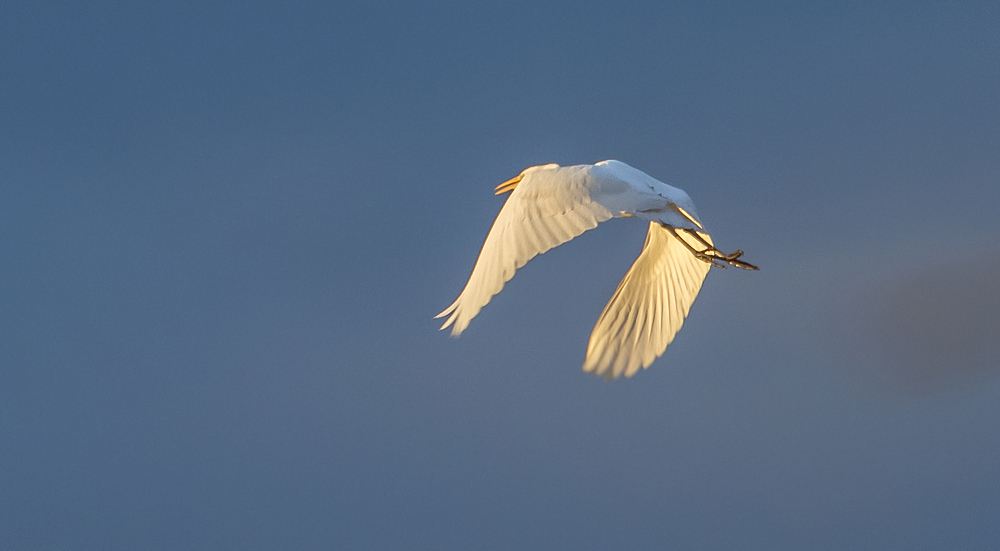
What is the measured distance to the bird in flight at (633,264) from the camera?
4.07 metres

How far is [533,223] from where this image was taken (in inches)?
168

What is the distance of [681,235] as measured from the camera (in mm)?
5730

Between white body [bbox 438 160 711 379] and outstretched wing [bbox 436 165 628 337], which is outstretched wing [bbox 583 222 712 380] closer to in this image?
white body [bbox 438 160 711 379]

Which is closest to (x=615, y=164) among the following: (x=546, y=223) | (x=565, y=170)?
(x=565, y=170)

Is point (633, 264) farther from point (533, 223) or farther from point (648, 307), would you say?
point (533, 223)

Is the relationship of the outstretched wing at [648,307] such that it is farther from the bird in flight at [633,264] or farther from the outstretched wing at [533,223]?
the outstretched wing at [533,223]

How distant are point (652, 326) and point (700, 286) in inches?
17.5

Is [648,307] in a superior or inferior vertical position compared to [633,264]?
inferior

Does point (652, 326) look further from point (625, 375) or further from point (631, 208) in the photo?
point (631, 208)

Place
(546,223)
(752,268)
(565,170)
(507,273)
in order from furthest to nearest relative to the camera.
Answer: (752,268)
(565,170)
(546,223)
(507,273)

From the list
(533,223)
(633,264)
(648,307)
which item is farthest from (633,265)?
(533,223)

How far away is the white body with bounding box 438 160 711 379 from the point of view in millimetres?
4062

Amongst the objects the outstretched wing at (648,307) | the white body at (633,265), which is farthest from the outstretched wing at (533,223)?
the outstretched wing at (648,307)

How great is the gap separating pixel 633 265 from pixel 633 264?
13 mm
